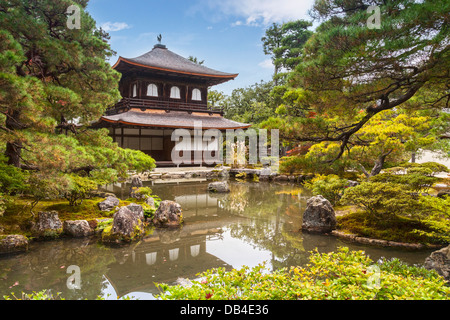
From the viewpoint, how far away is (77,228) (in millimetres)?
5977

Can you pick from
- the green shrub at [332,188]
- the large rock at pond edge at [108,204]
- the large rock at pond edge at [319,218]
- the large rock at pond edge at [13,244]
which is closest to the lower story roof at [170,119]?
the large rock at pond edge at [108,204]

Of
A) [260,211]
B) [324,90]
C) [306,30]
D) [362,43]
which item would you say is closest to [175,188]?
[260,211]

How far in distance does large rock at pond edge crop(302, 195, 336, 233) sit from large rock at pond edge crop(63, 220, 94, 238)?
182 inches

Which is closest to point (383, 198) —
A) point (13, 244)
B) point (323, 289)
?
point (323, 289)

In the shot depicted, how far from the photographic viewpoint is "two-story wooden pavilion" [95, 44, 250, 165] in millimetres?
16984

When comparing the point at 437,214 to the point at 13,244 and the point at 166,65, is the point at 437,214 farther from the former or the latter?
the point at 166,65

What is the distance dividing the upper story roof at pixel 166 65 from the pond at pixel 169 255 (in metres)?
12.2

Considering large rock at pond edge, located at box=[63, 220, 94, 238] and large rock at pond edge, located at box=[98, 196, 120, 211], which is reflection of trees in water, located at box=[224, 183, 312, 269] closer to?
large rock at pond edge, located at box=[98, 196, 120, 211]

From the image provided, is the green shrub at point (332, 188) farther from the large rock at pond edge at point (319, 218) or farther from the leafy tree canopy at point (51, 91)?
the leafy tree canopy at point (51, 91)

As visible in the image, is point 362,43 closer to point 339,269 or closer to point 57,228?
point 339,269

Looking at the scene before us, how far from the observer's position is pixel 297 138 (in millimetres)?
4711

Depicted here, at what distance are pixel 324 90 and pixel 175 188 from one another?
32.1 feet

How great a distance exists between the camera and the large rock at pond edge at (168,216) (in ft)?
22.6
